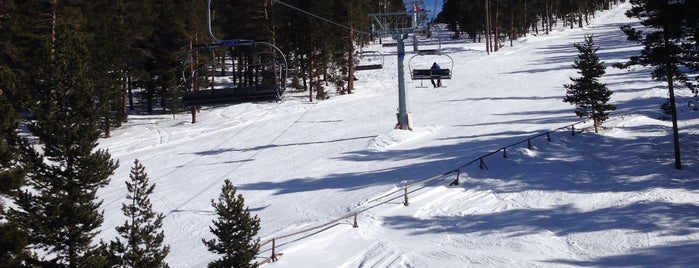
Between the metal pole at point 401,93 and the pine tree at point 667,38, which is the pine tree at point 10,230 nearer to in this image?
the metal pole at point 401,93

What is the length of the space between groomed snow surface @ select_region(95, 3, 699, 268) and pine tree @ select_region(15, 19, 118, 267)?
3493mm

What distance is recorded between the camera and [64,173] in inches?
450

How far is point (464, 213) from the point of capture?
1670 cm

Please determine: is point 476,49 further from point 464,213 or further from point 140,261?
point 140,261

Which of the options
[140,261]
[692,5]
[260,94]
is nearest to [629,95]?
[692,5]

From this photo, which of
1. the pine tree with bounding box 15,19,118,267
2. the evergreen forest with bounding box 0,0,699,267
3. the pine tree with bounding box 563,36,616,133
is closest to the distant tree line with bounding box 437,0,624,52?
the evergreen forest with bounding box 0,0,699,267

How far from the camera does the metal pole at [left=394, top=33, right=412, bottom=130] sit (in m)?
26.7

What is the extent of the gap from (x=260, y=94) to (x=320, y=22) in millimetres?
27835

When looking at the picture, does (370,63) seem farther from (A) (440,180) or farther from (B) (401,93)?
Answer: (A) (440,180)

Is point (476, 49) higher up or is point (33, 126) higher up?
point (476, 49)

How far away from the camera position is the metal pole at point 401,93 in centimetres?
2667

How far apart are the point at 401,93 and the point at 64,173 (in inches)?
728

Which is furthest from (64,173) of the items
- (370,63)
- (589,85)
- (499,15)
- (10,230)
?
(499,15)

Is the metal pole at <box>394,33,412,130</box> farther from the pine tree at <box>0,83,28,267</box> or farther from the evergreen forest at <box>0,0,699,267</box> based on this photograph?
the pine tree at <box>0,83,28,267</box>
